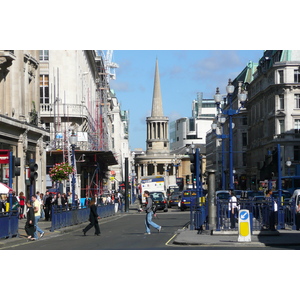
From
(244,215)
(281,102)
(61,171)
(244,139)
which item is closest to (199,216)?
(244,215)

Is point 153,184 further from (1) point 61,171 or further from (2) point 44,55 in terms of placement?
(1) point 61,171

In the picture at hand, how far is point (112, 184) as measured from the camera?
12319cm

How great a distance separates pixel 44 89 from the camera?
62594 millimetres

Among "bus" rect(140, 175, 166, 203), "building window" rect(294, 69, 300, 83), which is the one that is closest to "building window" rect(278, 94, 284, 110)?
"building window" rect(294, 69, 300, 83)

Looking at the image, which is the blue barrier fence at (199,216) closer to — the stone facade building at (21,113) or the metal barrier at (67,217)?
the metal barrier at (67,217)

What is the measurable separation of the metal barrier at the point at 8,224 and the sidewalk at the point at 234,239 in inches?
259

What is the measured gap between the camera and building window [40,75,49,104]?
62406 millimetres

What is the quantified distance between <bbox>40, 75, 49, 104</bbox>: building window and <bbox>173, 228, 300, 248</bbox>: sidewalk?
36.5m

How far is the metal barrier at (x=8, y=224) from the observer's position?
1046 inches

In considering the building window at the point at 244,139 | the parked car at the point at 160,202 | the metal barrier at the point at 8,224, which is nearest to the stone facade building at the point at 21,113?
the metal barrier at the point at 8,224

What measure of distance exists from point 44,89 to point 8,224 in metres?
36.5

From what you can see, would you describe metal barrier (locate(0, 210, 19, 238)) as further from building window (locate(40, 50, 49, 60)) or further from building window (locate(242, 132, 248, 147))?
building window (locate(242, 132, 248, 147))

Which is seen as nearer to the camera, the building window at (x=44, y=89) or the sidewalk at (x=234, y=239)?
the sidewalk at (x=234, y=239)
